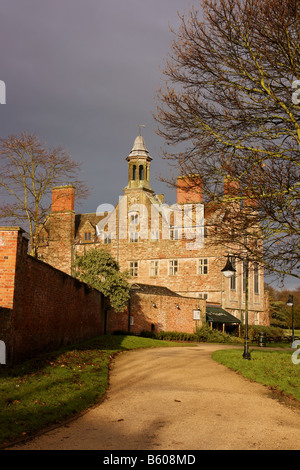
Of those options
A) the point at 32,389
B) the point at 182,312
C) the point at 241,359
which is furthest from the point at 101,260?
the point at 32,389

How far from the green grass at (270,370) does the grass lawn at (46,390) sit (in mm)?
Result: 4547

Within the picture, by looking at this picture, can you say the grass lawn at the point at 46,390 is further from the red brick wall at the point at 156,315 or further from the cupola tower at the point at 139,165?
the cupola tower at the point at 139,165

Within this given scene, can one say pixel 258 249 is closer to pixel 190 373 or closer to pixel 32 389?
pixel 190 373

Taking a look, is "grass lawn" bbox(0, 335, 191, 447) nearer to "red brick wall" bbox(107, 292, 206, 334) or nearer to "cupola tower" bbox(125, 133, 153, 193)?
"red brick wall" bbox(107, 292, 206, 334)

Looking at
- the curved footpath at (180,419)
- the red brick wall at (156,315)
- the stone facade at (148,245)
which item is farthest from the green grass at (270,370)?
the stone facade at (148,245)

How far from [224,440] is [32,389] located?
4.65 meters

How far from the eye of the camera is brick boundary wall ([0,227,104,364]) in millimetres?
13148

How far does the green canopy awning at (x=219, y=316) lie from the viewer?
4119 centimetres

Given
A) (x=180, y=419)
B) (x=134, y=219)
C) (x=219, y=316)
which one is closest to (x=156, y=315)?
(x=219, y=316)

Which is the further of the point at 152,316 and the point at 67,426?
the point at 152,316

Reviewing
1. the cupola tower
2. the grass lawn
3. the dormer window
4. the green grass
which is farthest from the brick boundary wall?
the cupola tower

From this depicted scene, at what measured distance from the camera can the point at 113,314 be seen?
3553cm

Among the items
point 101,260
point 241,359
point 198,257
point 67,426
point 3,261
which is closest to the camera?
point 67,426

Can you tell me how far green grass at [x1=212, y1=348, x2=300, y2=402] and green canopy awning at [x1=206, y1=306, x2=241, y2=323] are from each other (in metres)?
21.2
